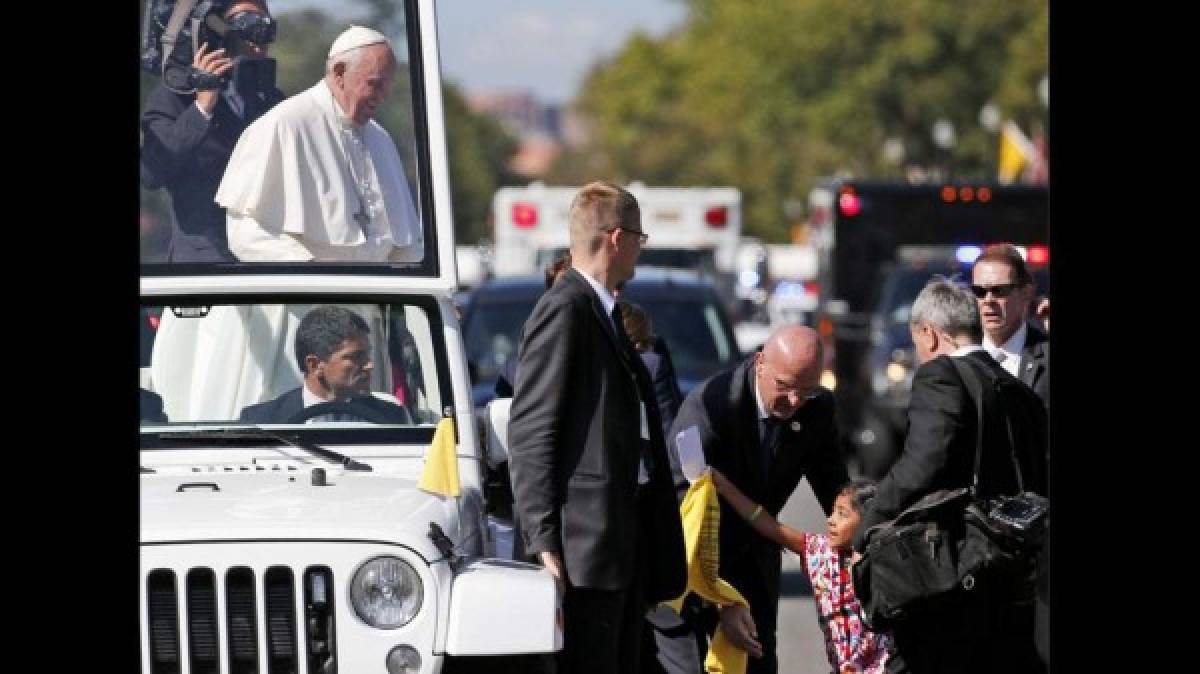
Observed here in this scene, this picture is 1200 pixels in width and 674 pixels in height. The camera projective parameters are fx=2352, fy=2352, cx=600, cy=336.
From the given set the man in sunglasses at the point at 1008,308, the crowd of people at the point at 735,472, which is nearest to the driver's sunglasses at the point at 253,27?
the crowd of people at the point at 735,472

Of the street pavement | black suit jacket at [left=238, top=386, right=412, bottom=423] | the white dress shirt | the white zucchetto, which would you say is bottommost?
the street pavement

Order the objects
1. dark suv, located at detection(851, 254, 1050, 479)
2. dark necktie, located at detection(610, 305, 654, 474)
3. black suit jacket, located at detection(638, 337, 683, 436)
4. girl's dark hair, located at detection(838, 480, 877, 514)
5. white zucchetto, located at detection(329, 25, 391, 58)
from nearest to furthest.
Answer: dark necktie, located at detection(610, 305, 654, 474) < girl's dark hair, located at detection(838, 480, 877, 514) < white zucchetto, located at detection(329, 25, 391, 58) < black suit jacket, located at detection(638, 337, 683, 436) < dark suv, located at detection(851, 254, 1050, 479)

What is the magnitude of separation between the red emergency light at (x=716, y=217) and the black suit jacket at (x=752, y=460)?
22767mm

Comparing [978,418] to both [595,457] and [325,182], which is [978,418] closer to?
[595,457]

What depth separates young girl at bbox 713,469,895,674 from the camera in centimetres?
722

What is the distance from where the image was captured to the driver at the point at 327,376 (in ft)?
25.0

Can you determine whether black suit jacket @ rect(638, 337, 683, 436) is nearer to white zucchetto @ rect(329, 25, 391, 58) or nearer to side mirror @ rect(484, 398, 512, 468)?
side mirror @ rect(484, 398, 512, 468)

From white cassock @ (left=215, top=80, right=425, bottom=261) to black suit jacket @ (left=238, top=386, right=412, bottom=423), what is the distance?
17.9 inches

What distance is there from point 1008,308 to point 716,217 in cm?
2204

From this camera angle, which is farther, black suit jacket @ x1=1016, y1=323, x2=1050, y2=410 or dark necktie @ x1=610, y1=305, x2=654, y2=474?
black suit jacket @ x1=1016, y1=323, x2=1050, y2=410

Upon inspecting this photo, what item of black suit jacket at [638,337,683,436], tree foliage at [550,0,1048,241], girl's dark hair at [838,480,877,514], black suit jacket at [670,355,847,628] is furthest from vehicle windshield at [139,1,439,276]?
tree foliage at [550,0,1048,241]
